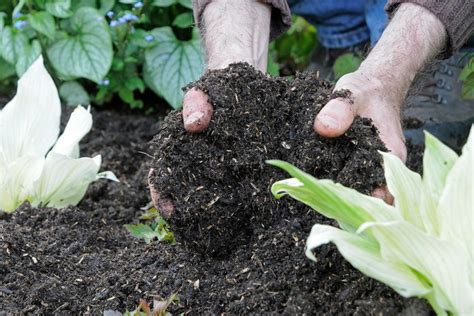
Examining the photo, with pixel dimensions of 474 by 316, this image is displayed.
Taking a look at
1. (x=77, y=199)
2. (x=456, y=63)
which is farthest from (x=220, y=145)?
(x=456, y=63)

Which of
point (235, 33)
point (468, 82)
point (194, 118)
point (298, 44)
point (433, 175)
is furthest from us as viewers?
point (298, 44)

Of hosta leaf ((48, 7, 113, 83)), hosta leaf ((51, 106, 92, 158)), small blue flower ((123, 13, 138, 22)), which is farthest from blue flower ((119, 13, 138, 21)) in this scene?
hosta leaf ((51, 106, 92, 158))

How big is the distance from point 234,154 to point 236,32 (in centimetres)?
57

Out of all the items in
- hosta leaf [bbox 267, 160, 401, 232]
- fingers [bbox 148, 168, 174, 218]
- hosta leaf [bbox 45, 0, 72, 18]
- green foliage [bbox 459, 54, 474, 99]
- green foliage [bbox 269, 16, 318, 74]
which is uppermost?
hosta leaf [bbox 267, 160, 401, 232]

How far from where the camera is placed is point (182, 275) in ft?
5.80

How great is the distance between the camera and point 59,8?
122 inches

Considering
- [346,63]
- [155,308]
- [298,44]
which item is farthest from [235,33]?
[298,44]

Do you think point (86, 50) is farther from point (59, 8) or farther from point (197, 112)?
point (197, 112)

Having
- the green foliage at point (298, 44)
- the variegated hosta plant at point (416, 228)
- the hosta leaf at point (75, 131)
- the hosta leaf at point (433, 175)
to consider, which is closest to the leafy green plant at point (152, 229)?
the hosta leaf at point (75, 131)

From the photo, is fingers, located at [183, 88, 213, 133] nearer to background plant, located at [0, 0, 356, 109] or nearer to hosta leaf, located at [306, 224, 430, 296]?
hosta leaf, located at [306, 224, 430, 296]

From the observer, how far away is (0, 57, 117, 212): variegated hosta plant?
2.24 m

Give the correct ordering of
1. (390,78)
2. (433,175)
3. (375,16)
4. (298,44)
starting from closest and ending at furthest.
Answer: (433,175) → (390,78) → (375,16) → (298,44)

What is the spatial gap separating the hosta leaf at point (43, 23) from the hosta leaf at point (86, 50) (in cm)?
12

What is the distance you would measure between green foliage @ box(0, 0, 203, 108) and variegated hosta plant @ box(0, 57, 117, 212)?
732 mm
